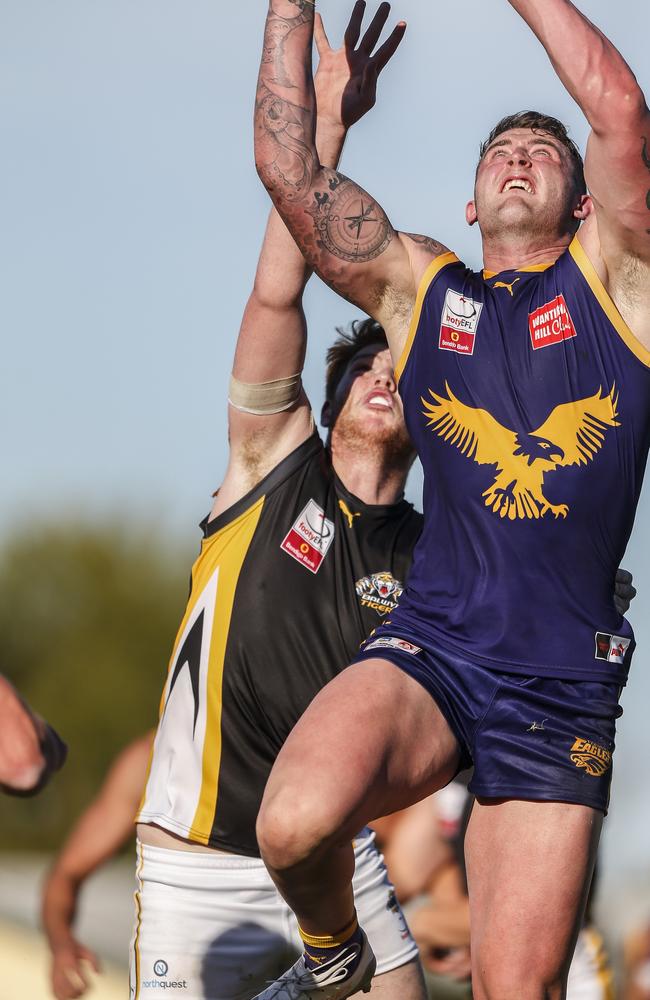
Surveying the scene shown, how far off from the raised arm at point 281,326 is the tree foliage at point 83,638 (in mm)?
26777

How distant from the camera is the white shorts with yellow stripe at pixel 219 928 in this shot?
5.17 meters

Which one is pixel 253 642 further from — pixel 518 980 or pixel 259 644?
pixel 518 980

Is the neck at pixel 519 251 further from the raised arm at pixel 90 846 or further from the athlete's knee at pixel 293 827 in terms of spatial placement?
the raised arm at pixel 90 846

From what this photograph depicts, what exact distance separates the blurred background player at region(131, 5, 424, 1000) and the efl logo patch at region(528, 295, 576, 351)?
1477 mm

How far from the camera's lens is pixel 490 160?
4.66m

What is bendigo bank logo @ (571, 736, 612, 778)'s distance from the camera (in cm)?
A: 411

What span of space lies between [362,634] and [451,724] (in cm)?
127

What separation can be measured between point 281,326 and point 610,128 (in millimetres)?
1865

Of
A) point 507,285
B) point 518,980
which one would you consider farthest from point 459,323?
point 518,980

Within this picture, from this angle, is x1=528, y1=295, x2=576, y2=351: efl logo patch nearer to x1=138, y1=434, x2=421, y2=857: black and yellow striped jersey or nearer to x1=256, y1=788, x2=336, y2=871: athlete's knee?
x1=138, y1=434, x2=421, y2=857: black and yellow striped jersey

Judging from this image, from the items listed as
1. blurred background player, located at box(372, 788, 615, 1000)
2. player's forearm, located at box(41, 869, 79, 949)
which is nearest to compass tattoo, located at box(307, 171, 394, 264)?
blurred background player, located at box(372, 788, 615, 1000)

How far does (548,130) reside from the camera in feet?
15.9

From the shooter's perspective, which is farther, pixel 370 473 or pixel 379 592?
pixel 370 473

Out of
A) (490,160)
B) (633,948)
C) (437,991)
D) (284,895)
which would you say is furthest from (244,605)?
(437,991)
